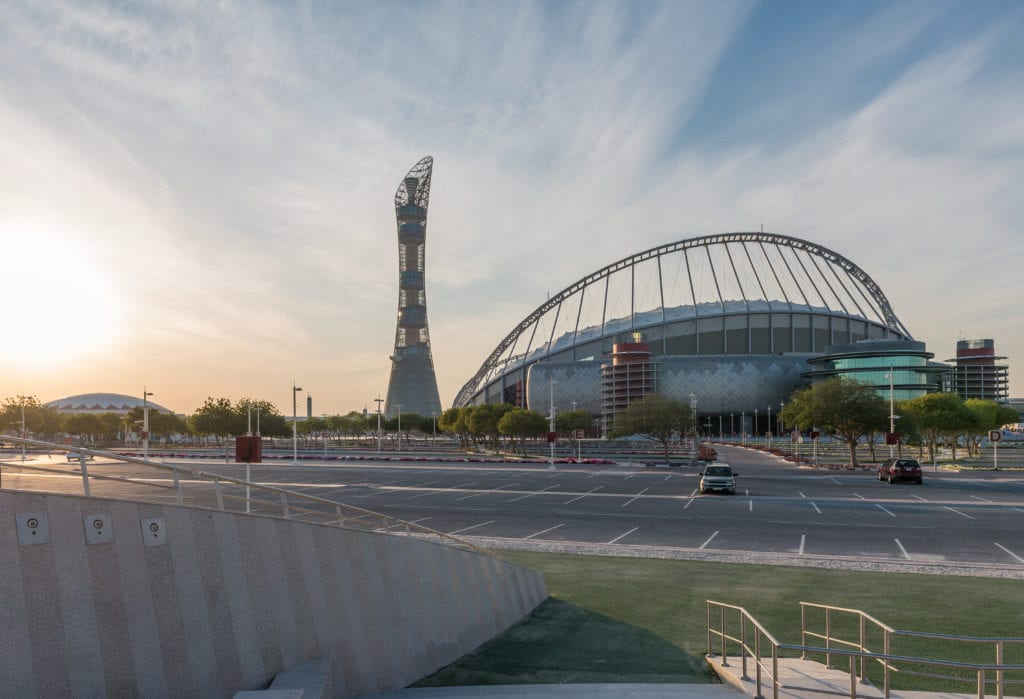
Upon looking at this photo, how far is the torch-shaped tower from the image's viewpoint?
6353 inches

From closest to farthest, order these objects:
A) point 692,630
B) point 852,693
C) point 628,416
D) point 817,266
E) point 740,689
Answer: point 852,693 → point 740,689 → point 692,630 → point 628,416 → point 817,266

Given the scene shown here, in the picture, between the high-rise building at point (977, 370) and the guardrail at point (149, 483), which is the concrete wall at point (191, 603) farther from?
the high-rise building at point (977, 370)

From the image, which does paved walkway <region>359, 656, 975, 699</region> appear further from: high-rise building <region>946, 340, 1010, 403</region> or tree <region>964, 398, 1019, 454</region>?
high-rise building <region>946, 340, 1010, 403</region>

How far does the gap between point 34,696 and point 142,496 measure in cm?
201

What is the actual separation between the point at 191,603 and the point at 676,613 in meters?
9.86

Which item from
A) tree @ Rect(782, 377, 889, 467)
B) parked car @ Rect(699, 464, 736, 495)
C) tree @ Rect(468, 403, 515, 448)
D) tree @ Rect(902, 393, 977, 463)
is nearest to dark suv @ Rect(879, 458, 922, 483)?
tree @ Rect(782, 377, 889, 467)

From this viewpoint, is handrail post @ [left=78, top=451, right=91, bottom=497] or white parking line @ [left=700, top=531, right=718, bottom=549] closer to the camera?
handrail post @ [left=78, top=451, right=91, bottom=497]

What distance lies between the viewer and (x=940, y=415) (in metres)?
67.8

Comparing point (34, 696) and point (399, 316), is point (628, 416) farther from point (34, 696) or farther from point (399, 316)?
point (399, 316)

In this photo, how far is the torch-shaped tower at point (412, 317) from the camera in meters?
161

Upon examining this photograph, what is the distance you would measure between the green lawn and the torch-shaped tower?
144274mm

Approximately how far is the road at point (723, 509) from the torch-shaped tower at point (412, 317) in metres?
110

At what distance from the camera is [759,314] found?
6388 inches

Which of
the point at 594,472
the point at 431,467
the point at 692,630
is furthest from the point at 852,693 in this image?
the point at 431,467
